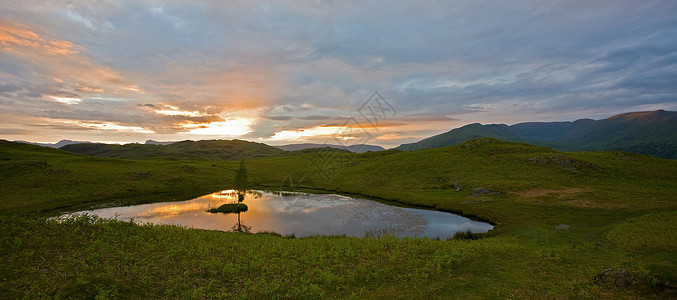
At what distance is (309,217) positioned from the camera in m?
52.6

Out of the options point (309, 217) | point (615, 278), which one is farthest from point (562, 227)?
point (309, 217)

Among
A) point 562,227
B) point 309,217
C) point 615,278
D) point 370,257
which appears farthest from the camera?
point 309,217

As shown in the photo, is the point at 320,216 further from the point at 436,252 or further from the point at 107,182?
the point at 107,182

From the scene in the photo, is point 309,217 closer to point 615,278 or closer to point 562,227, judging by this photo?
point 562,227

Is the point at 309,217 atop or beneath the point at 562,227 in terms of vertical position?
beneath

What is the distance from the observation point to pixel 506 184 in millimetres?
69188

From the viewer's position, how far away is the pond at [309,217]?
44.1 m

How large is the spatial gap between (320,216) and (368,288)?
34427 mm

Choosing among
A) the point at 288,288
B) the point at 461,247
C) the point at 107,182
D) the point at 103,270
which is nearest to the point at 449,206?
the point at 461,247

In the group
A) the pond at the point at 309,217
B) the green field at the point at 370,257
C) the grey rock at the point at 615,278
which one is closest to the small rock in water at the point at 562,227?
the green field at the point at 370,257

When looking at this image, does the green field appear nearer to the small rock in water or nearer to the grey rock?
the grey rock

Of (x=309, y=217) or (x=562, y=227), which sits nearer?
(x=562, y=227)

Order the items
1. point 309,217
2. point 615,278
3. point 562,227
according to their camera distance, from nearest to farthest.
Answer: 1. point 615,278
2. point 562,227
3. point 309,217

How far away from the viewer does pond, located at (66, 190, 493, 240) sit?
4406 cm
